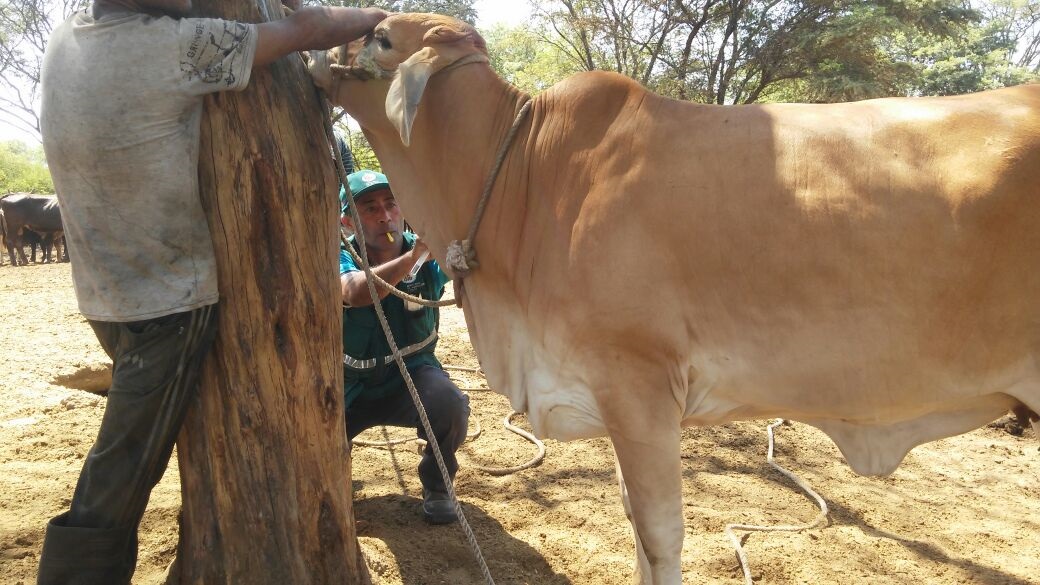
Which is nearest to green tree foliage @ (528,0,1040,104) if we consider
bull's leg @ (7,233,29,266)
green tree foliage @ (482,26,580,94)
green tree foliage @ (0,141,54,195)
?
green tree foliage @ (482,26,580,94)

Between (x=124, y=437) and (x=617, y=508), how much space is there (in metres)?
2.21

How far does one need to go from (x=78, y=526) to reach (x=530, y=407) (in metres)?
1.42

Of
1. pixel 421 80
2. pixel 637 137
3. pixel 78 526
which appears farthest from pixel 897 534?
pixel 78 526

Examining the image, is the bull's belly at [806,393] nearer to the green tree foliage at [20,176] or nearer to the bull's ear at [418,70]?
the bull's ear at [418,70]

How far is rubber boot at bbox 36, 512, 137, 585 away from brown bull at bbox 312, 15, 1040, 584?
1.30 m

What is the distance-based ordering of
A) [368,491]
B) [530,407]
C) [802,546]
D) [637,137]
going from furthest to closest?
1. [368,491]
2. [802,546]
3. [530,407]
4. [637,137]

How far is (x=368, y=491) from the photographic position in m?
3.89

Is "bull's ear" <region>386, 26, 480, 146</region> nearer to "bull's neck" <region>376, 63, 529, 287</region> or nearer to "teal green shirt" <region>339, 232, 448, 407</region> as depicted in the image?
"bull's neck" <region>376, 63, 529, 287</region>

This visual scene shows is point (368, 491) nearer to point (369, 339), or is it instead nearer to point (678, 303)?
point (369, 339)

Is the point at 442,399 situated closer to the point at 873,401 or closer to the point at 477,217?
the point at 477,217

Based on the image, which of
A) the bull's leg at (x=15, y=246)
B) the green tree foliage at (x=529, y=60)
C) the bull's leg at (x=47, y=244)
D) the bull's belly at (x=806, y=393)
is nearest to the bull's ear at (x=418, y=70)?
the bull's belly at (x=806, y=393)

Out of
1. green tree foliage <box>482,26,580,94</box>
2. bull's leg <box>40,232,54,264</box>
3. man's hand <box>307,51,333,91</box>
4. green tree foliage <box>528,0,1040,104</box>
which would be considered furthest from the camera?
bull's leg <box>40,232,54,264</box>

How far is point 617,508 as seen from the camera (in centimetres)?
366

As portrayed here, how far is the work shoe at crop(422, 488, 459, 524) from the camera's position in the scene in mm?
3539
